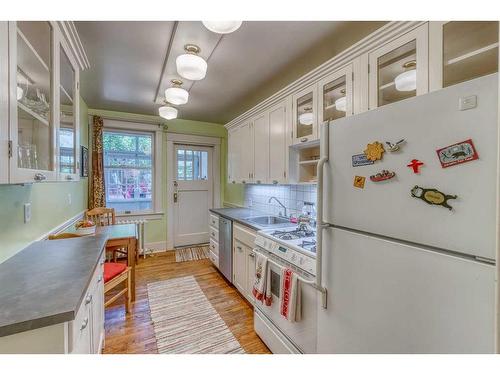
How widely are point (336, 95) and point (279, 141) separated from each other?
0.78 meters

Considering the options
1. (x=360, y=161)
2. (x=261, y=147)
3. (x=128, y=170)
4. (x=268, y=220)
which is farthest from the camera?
(x=128, y=170)

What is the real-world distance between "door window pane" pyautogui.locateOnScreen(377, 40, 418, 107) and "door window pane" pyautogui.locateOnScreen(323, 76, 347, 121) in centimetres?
27

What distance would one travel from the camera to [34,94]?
1173 millimetres

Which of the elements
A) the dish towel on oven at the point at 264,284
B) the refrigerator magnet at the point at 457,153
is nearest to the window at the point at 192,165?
the dish towel on oven at the point at 264,284

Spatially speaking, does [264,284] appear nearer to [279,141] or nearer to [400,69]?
[279,141]

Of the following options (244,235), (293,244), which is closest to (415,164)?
(293,244)

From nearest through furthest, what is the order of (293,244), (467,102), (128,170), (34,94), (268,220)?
(467,102) → (34,94) → (293,244) → (268,220) → (128,170)

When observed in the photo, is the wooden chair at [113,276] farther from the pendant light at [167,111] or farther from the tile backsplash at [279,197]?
the tile backsplash at [279,197]

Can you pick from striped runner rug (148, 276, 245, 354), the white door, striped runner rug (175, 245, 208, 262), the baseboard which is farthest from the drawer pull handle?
the white door

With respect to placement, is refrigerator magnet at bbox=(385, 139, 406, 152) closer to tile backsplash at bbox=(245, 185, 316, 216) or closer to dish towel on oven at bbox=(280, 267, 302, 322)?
dish towel on oven at bbox=(280, 267, 302, 322)

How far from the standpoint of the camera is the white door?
436 centimetres
